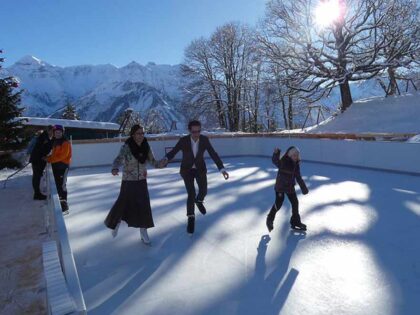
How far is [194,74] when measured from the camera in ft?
98.9

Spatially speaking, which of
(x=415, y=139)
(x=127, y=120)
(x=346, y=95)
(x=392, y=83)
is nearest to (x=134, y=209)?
(x=415, y=139)

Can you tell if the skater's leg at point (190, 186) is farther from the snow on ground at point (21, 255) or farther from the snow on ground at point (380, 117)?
the snow on ground at point (380, 117)

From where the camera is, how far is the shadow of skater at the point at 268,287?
2.79 meters

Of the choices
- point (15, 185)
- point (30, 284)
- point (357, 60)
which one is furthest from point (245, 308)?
point (357, 60)

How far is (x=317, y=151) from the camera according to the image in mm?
12633

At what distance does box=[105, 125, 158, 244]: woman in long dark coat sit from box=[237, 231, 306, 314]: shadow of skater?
138 cm

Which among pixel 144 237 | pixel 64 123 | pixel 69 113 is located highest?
pixel 69 113

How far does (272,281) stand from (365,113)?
15.3 m

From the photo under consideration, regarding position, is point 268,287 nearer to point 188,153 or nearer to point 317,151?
point 188,153

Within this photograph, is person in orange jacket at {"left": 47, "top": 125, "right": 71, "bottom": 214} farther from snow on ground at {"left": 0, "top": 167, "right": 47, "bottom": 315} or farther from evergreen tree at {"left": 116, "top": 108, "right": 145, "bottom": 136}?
evergreen tree at {"left": 116, "top": 108, "right": 145, "bottom": 136}

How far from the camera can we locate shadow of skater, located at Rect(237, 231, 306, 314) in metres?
2.79

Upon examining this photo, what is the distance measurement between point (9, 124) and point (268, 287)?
15.4 metres

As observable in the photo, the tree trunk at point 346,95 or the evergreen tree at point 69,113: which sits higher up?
the evergreen tree at point 69,113

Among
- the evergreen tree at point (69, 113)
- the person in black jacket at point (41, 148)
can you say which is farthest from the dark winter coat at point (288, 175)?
the evergreen tree at point (69, 113)
